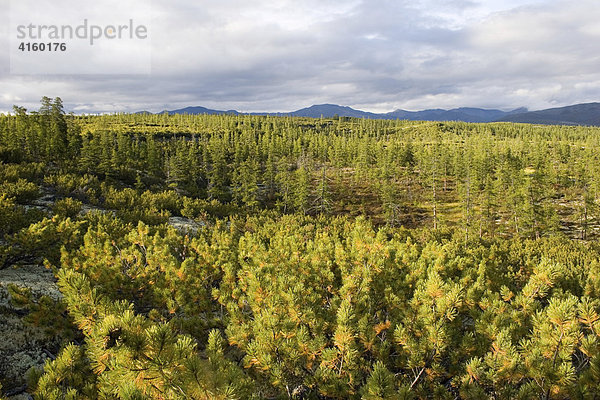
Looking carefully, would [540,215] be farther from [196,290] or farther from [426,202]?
[196,290]

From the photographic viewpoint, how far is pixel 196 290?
7.43 metres

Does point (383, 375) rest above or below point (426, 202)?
above

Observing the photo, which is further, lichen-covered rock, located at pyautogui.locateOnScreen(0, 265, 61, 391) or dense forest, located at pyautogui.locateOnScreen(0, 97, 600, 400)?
lichen-covered rock, located at pyautogui.locateOnScreen(0, 265, 61, 391)

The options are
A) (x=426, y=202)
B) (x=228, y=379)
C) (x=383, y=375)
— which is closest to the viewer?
(x=228, y=379)

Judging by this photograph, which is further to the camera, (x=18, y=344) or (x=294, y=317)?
(x=18, y=344)

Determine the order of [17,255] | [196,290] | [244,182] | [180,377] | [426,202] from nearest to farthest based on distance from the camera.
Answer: [180,377] → [196,290] → [17,255] → [244,182] → [426,202]

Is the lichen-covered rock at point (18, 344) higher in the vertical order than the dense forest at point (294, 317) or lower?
lower

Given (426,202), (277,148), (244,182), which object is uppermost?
(277,148)

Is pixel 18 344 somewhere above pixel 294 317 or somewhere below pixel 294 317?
below

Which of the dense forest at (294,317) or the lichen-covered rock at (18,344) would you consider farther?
the lichen-covered rock at (18,344)

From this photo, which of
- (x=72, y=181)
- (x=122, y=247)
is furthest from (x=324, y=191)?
(x=122, y=247)

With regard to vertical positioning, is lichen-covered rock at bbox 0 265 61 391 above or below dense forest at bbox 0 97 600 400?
below

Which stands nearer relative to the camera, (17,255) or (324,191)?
(17,255)

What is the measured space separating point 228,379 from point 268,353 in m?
1.54
